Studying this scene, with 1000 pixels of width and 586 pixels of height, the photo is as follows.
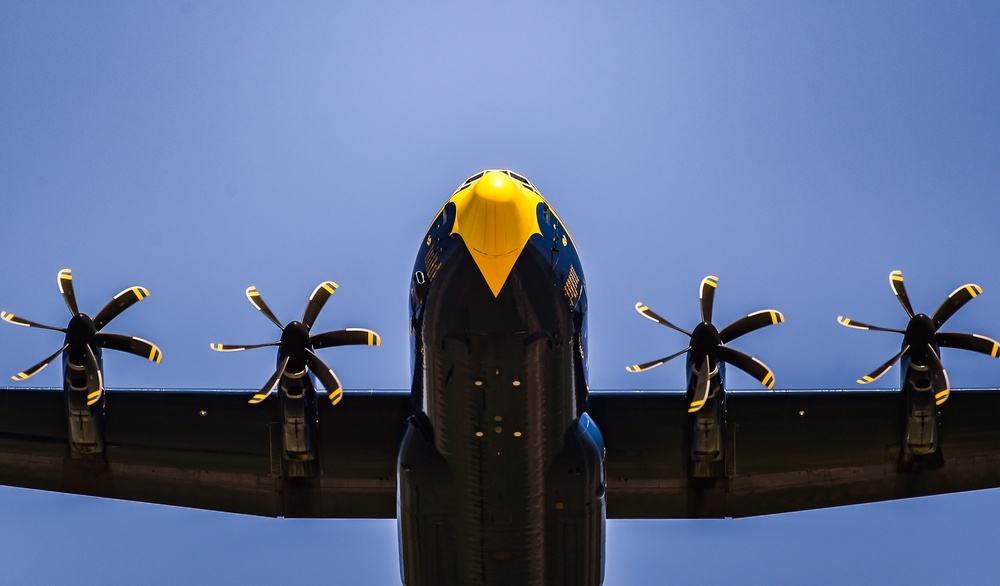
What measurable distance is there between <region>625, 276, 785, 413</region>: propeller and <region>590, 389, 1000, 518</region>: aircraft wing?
4.79 ft

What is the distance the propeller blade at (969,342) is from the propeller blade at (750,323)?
269 cm

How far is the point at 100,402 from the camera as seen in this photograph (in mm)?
21484

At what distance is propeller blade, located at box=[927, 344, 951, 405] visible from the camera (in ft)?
67.1

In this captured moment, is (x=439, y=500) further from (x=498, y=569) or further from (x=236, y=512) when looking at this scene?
(x=236, y=512)

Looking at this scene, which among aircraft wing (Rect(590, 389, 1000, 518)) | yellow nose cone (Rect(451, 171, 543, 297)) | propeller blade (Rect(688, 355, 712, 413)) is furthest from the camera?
aircraft wing (Rect(590, 389, 1000, 518))

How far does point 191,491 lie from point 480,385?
753cm

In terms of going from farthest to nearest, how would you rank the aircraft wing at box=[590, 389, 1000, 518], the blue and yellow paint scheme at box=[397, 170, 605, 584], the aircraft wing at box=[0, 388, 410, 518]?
the aircraft wing at box=[0, 388, 410, 518] → the aircraft wing at box=[590, 389, 1000, 518] → the blue and yellow paint scheme at box=[397, 170, 605, 584]

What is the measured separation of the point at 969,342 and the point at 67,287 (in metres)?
14.7

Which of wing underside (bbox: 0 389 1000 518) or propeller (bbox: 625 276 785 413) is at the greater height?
propeller (bbox: 625 276 785 413)

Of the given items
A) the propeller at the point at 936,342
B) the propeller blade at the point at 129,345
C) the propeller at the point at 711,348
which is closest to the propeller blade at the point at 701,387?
the propeller at the point at 711,348

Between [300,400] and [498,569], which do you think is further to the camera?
[300,400]

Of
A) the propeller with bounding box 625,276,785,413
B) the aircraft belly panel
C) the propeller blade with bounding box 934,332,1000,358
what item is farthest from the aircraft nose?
the propeller blade with bounding box 934,332,1000,358

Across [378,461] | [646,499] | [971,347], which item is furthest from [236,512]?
[971,347]

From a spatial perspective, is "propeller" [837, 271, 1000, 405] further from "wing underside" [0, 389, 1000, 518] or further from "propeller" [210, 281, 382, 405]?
"propeller" [210, 281, 382, 405]
